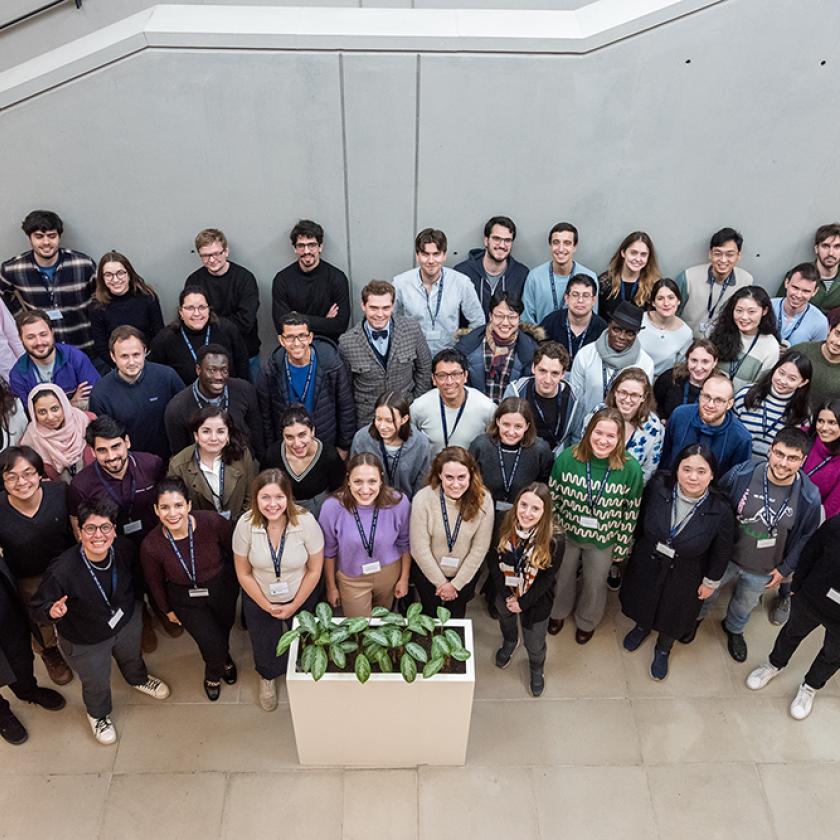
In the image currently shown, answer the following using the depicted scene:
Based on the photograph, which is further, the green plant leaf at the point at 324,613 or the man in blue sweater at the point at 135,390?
the man in blue sweater at the point at 135,390

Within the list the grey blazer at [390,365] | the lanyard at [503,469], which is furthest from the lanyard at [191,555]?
the lanyard at [503,469]

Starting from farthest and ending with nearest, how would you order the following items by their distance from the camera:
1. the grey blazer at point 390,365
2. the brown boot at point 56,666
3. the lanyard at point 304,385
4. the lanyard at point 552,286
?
1. the lanyard at point 552,286
2. the grey blazer at point 390,365
3. the lanyard at point 304,385
4. the brown boot at point 56,666

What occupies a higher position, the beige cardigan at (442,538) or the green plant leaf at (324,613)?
the beige cardigan at (442,538)

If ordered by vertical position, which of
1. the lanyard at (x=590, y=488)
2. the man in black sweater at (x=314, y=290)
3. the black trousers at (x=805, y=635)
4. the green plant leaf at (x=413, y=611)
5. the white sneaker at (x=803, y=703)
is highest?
the man in black sweater at (x=314, y=290)

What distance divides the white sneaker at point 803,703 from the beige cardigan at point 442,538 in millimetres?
1915

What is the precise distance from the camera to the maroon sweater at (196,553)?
3.61m

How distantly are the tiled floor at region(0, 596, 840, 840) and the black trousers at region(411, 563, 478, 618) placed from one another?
471mm

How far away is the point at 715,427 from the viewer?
157 inches

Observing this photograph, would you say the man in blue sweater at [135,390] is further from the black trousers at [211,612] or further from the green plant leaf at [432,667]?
the green plant leaf at [432,667]

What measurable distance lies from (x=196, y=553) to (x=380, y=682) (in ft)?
3.48

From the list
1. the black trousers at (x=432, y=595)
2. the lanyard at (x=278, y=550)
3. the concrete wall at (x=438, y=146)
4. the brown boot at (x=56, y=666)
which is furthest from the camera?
the concrete wall at (x=438, y=146)

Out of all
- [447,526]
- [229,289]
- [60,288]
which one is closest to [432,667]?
[447,526]

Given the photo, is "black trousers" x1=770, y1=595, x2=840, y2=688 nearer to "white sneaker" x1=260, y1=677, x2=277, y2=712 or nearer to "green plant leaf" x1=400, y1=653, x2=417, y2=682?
"green plant leaf" x1=400, y1=653, x2=417, y2=682

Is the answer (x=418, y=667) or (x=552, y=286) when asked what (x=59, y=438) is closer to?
(x=418, y=667)
